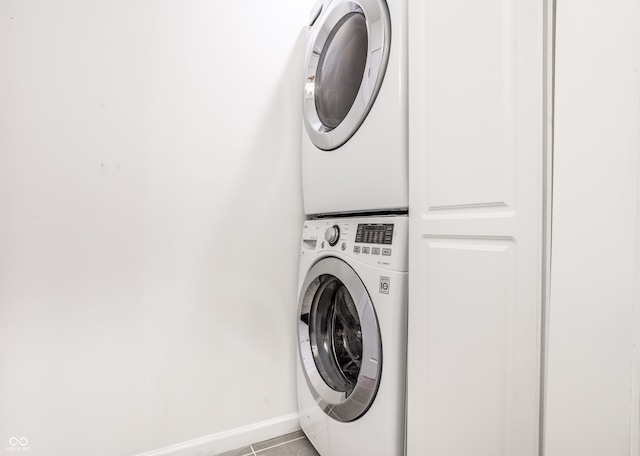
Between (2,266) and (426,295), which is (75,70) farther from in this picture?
(426,295)

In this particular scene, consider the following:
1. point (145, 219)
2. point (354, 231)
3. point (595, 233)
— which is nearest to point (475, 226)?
point (595, 233)

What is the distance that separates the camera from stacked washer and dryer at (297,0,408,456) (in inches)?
31.9

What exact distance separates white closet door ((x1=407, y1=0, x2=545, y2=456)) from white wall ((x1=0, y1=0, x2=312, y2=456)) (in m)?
0.73

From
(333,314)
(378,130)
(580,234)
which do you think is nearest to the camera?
(580,234)

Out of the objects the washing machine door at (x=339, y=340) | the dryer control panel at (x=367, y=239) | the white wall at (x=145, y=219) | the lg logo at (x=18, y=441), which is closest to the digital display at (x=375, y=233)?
the dryer control panel at (x=367, y=239)

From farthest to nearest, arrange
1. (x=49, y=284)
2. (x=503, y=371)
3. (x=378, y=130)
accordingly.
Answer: (x=49, y=284), (x=378, y=130), (x=503, y=371)

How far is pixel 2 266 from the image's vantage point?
0.95 m

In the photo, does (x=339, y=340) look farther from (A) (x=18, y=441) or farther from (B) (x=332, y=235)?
(A) (x=18, y=441)

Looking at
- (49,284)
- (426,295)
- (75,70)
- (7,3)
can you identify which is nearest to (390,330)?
(426,295)

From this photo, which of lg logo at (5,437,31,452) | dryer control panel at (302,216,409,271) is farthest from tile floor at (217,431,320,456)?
dryer control panel at (302,216,409,271)

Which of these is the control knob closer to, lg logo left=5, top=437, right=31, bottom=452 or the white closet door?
the white closet door

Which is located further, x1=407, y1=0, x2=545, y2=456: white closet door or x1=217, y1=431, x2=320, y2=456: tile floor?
x1=217, y1=431, x2=320, y2=456: tile floor

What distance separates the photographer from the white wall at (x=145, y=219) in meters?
0.98

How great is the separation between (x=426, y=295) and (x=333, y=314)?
0.52 metres
